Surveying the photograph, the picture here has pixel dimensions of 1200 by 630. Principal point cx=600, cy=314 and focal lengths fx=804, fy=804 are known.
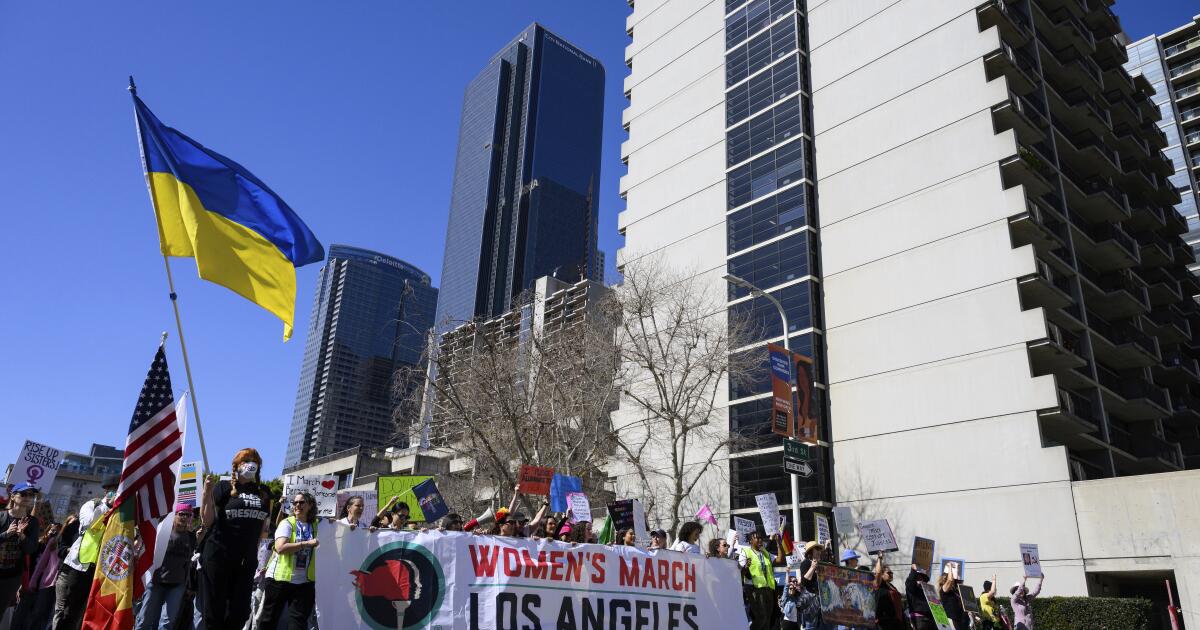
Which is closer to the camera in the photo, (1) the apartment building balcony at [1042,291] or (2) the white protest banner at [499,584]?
(2) the white protest banner at [499,584]

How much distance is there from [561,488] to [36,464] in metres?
12.4

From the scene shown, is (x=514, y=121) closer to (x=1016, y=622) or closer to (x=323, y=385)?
(x=323, y=385)

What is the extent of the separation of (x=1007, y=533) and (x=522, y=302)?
66.4ft

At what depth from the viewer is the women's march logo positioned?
27.7 ft

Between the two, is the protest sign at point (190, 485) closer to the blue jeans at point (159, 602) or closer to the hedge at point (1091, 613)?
the blue jeans at point (159, 602)

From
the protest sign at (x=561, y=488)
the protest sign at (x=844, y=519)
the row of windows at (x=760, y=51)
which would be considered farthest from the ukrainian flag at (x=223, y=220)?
the row of windows at (x=760, y=51)

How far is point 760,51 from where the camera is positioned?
47094mm

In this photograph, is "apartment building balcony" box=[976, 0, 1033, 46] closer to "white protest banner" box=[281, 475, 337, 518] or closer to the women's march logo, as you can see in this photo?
"white protest banner" box=[281, 475, 337, 518]

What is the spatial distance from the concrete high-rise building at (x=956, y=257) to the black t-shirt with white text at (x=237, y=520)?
27.5 m

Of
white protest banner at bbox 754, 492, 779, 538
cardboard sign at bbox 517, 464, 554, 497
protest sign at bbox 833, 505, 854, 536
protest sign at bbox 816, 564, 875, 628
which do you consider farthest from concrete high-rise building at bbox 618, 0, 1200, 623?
protest sign at bbox 816, 564, 875, 628

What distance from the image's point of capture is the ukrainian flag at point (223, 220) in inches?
405

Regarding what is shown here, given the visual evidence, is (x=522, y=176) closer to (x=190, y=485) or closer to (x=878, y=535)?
(x=190, y=485)

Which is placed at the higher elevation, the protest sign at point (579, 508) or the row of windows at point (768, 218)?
the row of windows at point (768, 218)

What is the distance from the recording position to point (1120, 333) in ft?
137
